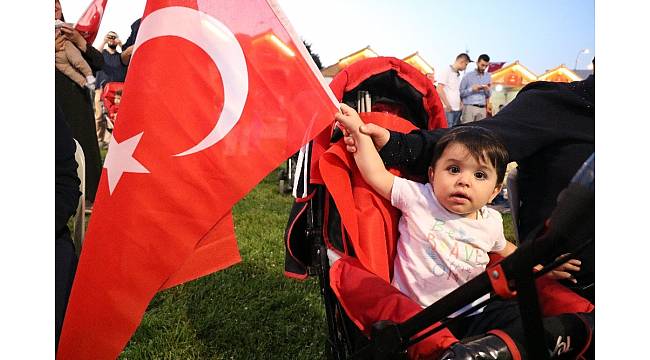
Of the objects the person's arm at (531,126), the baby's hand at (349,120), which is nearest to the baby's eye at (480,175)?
the person's arm at (531,126)

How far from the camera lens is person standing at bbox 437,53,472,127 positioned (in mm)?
9094

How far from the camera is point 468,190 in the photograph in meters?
1.71

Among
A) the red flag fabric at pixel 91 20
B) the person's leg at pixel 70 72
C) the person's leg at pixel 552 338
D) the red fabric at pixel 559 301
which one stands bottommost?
the red fabric at pixel 559 301

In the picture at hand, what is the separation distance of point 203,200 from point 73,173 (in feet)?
2.78

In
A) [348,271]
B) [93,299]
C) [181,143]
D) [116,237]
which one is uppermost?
[181,143]

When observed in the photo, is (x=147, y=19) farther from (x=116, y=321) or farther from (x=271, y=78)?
(x=116, y=321)

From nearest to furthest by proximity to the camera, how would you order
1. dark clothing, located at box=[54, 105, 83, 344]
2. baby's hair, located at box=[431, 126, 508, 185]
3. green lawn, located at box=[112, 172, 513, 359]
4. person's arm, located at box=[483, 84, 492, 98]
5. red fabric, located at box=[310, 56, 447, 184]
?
baby's hair, located at box=[431, 126, 508, 185] → dark clothing, located at box=[54, 105, 83, 344] → red fabric, located at box=[310, 56, 447, 184] → green lawn, located at box=[112, 172, 513, 359] → person's arm, located at box=[483, 84, 492, 98]

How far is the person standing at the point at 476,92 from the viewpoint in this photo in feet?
29.7

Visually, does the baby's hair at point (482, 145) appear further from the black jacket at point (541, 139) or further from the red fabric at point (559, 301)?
the red fabric at point (559, 301)

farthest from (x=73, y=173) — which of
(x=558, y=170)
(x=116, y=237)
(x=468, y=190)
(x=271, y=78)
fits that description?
(x=558, y=170)

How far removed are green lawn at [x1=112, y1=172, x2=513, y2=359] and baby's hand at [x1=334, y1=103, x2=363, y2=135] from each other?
142cm

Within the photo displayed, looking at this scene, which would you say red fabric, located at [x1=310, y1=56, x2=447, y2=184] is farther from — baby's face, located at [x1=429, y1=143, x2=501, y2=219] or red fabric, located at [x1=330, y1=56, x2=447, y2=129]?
baby's face, located at [x1=429, y1=143, x2=501, y2=219]

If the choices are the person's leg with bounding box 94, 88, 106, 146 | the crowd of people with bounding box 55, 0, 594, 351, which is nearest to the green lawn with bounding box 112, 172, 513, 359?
the crowd of people with bounding box 55, 0, 594, 351

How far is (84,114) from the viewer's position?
4613 mm
